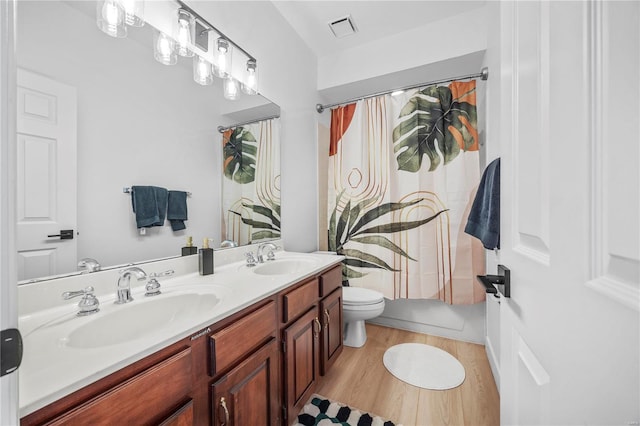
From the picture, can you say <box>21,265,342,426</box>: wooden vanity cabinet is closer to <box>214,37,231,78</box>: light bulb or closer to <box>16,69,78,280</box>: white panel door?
<box>16,69,78,280</box>: white panel door

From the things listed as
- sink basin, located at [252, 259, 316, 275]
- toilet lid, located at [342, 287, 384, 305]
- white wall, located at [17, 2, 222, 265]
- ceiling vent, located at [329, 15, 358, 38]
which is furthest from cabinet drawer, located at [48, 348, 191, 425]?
ceiling vent, located at [329, 15, 358, 38]

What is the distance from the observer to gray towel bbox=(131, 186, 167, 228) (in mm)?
1086

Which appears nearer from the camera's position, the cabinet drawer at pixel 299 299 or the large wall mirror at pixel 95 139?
the large wall mirror at pixel 95 139

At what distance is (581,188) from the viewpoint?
340 mm

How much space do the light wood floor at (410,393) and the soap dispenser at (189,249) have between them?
1.15 meters

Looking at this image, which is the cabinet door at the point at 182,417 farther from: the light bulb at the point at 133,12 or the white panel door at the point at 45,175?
the light bulb at the point at 133,12

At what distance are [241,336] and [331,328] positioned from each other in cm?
88

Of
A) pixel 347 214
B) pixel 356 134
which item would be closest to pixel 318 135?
pixel 356 134

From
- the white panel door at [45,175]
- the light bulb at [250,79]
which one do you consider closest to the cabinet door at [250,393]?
the white panel door at [45,175]

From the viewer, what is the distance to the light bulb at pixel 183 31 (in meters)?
1.20

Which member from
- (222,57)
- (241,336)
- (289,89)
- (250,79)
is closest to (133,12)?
(222,57)

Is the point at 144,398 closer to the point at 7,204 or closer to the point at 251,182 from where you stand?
the point at 7,204

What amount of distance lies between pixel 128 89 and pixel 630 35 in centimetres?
142

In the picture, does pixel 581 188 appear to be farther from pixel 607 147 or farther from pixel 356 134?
pixel 356 134
